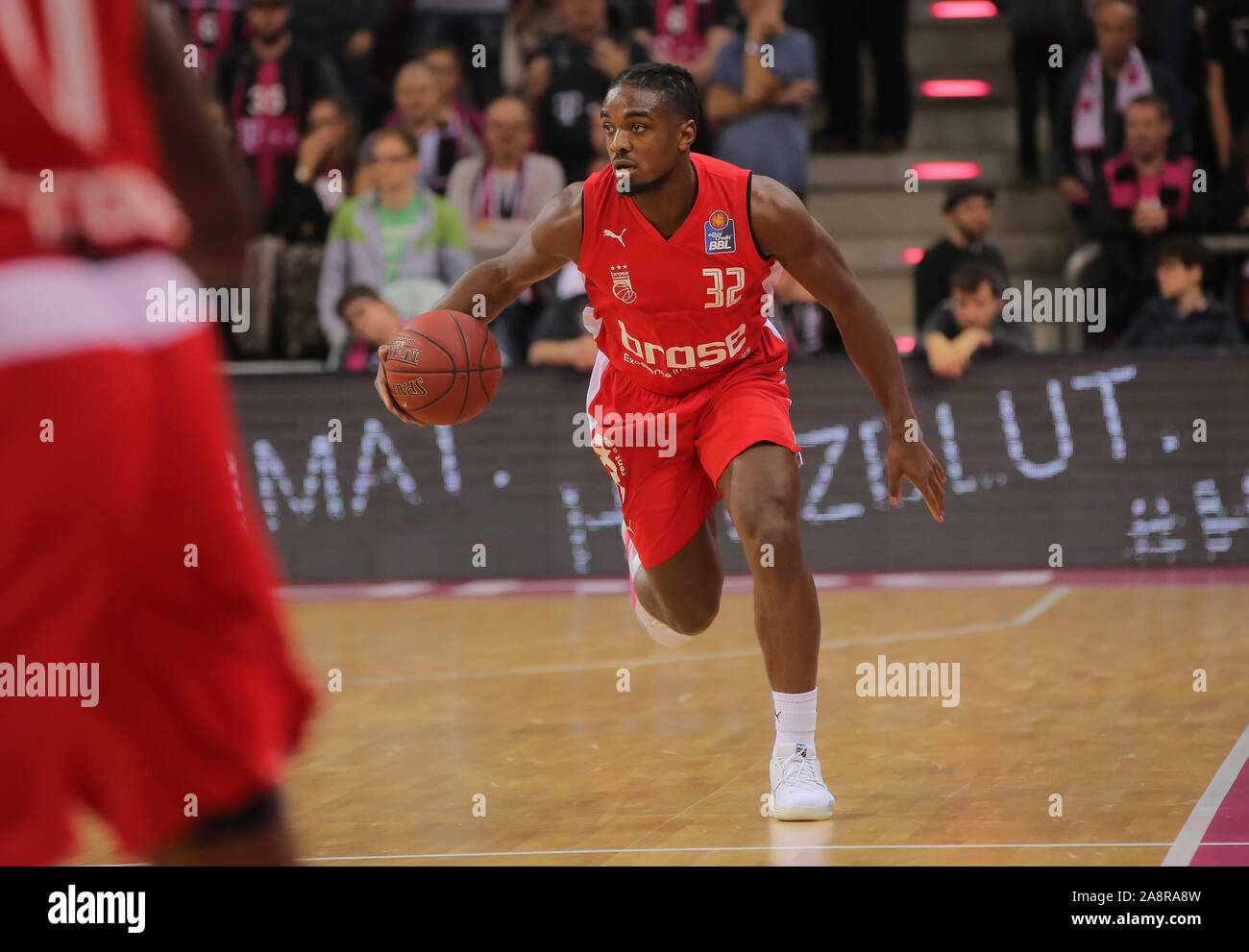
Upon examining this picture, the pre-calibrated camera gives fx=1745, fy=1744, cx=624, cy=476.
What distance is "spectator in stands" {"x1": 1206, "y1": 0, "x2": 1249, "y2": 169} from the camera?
1193cm

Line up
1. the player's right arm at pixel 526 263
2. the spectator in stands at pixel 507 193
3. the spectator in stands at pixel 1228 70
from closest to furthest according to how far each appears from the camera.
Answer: the player's right arm at pixel 526 263 < the spectator in stands at pixel 507 193 < the spectator in stands at pixel 1228 70

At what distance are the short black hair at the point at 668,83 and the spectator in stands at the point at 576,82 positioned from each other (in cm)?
655

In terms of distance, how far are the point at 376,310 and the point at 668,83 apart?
5882mm

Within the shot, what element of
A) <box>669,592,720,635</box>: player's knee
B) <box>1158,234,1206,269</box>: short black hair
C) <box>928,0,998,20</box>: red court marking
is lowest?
<box>669,592,720,635</box>: player's knee

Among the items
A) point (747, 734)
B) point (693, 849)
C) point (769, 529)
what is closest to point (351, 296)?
point (747, 734)

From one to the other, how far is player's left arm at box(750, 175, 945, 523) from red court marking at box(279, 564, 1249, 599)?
490 centimetres

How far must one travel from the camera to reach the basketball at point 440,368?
4.99 metres

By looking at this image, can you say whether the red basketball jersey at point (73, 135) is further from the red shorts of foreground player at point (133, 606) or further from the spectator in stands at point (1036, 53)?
the spectator in stands at point (1036, 53)

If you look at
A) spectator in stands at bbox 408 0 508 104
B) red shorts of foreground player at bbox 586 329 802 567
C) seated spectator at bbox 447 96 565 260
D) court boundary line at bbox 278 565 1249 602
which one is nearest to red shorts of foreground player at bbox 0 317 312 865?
red shorts of foreground player at bbox 586 329 802 567

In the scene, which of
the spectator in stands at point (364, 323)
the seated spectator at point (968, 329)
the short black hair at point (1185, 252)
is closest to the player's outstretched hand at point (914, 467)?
the seated spectator at point (968, 329)

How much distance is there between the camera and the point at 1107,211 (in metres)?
11.3

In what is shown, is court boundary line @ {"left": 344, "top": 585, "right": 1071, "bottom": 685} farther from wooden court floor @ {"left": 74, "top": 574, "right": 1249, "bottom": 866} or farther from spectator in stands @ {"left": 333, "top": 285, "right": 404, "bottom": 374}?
spectator in stands @ {"left": 333, "top": 285, "right": 404, "bottom": 374}

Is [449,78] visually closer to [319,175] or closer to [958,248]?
[319,175]
